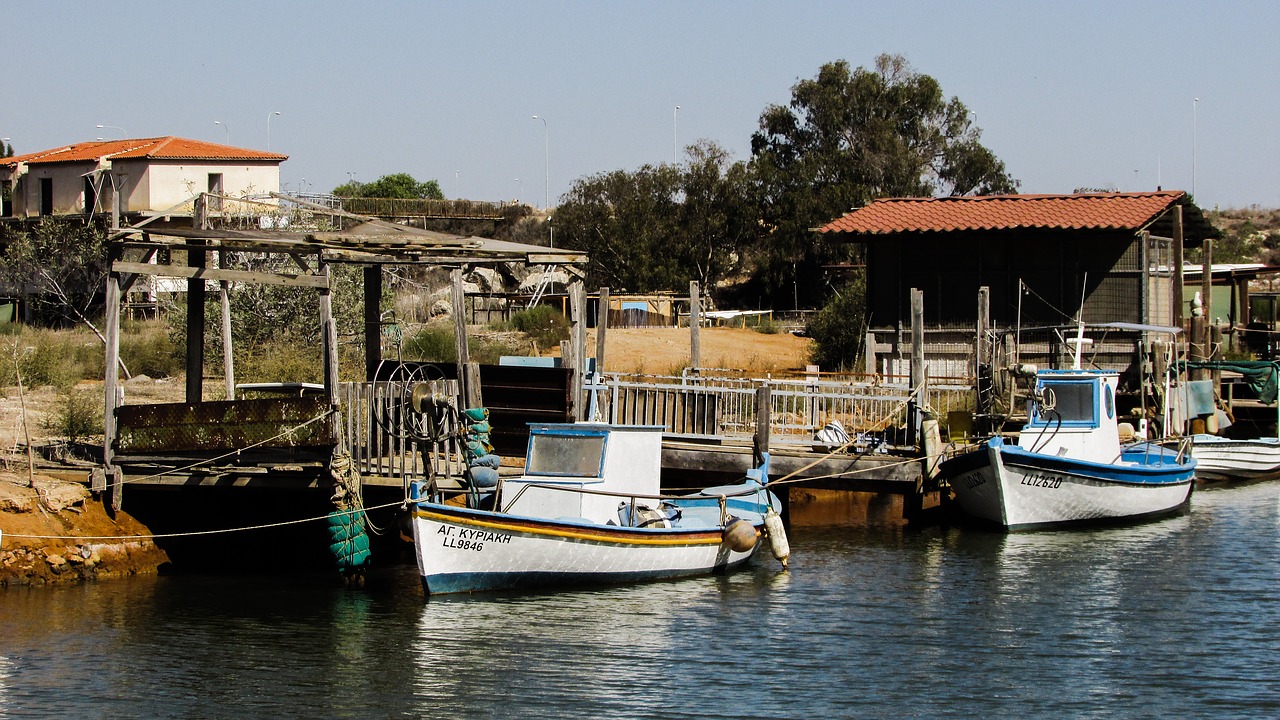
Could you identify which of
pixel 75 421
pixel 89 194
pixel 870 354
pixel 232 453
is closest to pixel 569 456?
pixel 232 453

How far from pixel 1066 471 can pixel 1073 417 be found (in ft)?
5.62

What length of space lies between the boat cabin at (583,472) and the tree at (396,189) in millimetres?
70212

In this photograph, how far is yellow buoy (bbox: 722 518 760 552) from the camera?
17844 mm

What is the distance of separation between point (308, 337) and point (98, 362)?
211 inches

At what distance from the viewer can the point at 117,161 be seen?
55.3 meters

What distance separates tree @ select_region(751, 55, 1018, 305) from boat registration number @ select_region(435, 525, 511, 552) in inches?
1716

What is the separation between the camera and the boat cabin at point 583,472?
17.4 m

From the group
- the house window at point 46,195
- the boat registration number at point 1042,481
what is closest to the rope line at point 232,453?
the boat registration number at point 1042,481

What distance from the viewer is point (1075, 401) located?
2264 cm

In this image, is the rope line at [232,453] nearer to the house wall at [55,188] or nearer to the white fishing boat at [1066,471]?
the white fishing boat at [1066,471]

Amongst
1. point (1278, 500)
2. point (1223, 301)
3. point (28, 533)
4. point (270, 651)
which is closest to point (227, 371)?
point (28, 533)

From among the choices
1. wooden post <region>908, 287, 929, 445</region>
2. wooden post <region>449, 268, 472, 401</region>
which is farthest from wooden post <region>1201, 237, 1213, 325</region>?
wooden post <region>449, 268, 472, 401</region>

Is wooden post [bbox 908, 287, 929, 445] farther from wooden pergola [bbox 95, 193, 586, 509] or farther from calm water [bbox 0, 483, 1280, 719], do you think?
wooden pergola [bbox 95, 193, 586, 509]

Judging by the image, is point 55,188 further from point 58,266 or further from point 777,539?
point 777,539
